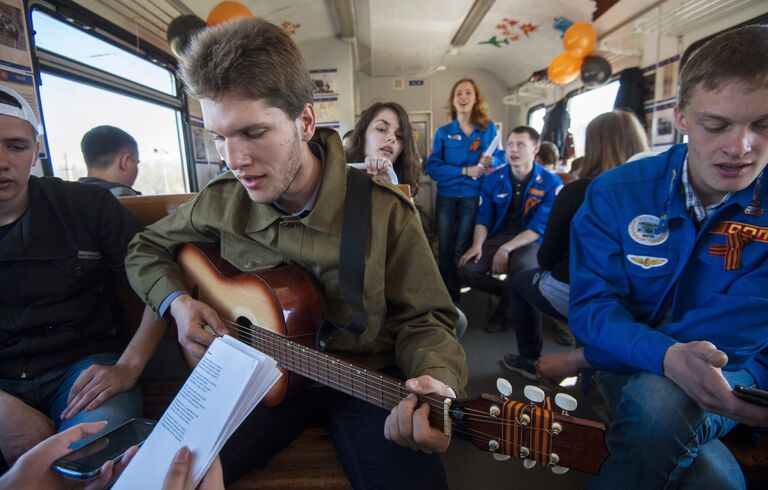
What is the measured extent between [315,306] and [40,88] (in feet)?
9.63

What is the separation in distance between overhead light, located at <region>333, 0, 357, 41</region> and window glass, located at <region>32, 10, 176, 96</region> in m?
2.72

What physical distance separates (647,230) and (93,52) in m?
4.23

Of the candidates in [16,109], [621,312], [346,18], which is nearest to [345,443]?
[621,312]

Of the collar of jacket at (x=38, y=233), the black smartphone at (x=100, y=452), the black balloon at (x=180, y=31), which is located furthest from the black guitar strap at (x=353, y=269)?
the black balloon at (x=180, y=31)

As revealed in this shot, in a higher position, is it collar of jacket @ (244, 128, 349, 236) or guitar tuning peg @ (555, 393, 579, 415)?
collar of jacket @ (244, 128, 349, 236)

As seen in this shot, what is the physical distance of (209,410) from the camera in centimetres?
87

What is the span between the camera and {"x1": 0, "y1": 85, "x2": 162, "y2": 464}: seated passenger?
129 centimetres

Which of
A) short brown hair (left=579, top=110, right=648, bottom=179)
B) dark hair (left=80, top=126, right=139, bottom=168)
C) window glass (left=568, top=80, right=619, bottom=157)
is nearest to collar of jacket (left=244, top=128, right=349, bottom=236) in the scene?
short brown hair (left=579, top=110, right=648, bottom=179)

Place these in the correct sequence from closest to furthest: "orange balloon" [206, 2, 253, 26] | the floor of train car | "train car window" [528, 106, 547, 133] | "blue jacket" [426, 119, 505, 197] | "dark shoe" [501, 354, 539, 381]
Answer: the floor of train car, "dark shoe" [501, 354, 539, 381], "blue jacket" [426, 119, 505, 197], "orange balloon" [206, 2, 253, 26], "train car window" [528, 106, 547, 133]

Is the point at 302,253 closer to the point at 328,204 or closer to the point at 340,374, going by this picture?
the point at 328,204

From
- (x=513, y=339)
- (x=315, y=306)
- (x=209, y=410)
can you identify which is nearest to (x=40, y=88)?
(x=315, y=306)

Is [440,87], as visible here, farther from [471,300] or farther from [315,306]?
[315,306]

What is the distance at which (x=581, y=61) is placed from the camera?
5.80 metres

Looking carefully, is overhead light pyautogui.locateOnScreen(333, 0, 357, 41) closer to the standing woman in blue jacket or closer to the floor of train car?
the standing woman in blue jacket
